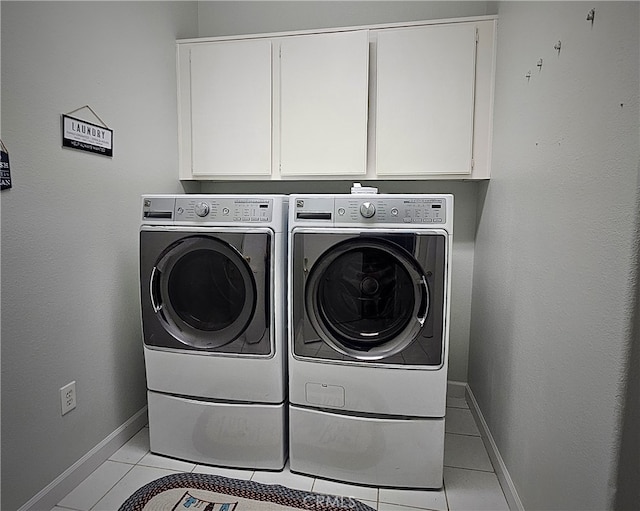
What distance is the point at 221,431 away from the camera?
1.65m

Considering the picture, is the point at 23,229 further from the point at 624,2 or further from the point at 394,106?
the point at 624,2

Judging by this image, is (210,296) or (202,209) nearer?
(202,209)

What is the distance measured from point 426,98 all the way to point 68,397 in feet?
6.89

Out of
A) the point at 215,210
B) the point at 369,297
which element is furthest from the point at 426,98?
the point at 215,210

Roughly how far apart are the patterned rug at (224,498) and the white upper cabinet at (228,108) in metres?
1.52

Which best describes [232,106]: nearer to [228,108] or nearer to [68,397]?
[228,108]

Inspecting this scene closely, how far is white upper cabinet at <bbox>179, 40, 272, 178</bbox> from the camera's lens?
2047mm

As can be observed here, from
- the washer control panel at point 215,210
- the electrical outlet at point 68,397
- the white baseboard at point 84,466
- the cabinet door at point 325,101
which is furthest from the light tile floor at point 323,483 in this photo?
the cabinet door at point 325,101

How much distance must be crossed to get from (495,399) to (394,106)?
1.51 m

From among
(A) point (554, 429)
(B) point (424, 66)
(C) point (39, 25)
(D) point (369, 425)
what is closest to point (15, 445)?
(D) point (369, 425)

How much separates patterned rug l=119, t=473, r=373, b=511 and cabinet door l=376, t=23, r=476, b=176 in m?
1.55

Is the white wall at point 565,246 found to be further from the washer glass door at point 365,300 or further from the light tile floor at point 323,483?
the washer glass door at point 365,300

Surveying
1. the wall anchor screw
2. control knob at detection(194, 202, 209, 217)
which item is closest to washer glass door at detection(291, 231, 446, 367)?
control knob at detection(194, 202, 209, 217)

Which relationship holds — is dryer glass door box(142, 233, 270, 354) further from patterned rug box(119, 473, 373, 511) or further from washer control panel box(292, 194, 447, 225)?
patterned rug box(119, 473, 373, 511)
